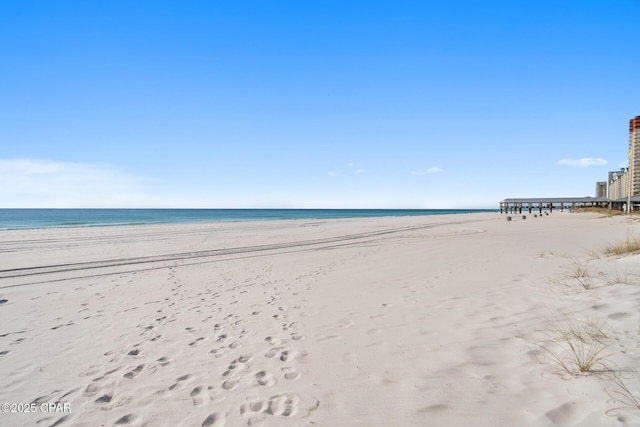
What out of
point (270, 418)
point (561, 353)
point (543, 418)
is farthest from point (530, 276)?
point (270, 418)

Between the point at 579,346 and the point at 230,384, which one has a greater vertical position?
the point at 579,346

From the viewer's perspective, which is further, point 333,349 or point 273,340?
point 273,340

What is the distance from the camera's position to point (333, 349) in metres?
4.29

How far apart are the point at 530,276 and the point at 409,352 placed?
552 cm

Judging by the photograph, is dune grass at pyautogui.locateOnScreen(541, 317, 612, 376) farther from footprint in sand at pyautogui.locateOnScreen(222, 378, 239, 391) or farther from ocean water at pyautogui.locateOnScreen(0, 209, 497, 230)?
ocean water at pyautogui.locateOnScreen(0, 209, 497, 230)

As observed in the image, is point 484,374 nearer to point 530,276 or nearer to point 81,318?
point 530,276

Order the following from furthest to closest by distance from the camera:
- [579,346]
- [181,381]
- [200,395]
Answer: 1. [181,381]
2. [579,346]
3. [200,395]

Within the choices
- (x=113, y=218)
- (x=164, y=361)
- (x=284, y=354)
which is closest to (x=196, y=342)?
(x=164, y=361)

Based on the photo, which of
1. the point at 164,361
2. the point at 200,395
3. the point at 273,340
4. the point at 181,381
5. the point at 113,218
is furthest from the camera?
the point at 113,218

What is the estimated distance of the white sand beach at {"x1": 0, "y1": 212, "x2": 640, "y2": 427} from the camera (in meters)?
2.89

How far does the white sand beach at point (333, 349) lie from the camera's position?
2.89 meters

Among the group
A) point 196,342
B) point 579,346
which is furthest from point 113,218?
point 579,346

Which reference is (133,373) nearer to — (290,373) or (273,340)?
(273,340)

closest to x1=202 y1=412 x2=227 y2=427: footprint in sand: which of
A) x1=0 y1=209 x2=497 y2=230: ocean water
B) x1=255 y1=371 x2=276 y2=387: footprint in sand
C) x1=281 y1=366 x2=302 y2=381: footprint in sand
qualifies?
x1=255 y1=371 x2=276 y2=387: footprint in sand
